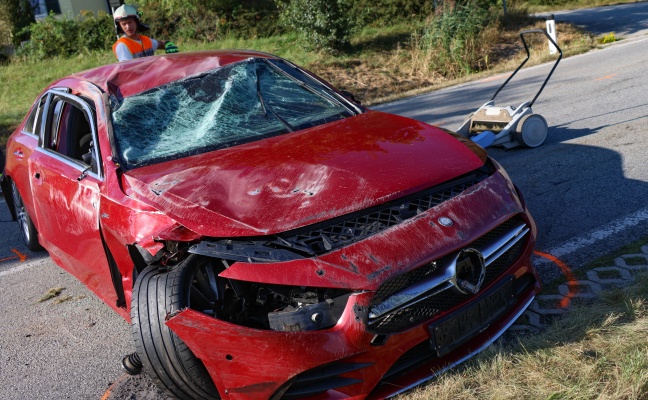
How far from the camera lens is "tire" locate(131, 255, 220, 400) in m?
3.17

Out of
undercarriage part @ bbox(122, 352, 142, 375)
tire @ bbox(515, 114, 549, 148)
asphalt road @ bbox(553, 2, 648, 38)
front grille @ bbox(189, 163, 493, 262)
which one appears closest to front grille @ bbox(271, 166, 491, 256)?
front grille @ bbox(189, 163, 493, 262)

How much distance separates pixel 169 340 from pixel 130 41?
548cm

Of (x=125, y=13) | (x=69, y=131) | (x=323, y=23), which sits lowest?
(x=323, y=23)

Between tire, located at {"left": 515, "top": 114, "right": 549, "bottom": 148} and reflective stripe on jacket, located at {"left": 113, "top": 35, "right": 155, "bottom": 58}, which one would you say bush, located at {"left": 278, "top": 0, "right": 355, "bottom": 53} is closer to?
reflective stripe on jacket, located at {"left": 113, "top": 35, "right": 155, "bottom": 58}

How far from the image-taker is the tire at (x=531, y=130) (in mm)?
7296

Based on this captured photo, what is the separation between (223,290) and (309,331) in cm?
48

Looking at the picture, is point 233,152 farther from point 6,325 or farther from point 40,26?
point 40,26

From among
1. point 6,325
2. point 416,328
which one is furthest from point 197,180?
point 6,325

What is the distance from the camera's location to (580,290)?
4133 millimetres

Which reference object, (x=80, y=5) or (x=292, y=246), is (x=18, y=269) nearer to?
(x=292, y=246)

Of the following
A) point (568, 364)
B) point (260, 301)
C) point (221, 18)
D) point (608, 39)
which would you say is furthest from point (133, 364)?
point (221, 18)

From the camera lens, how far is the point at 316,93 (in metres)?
5.02

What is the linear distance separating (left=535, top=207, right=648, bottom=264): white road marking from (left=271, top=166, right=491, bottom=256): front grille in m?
1.45

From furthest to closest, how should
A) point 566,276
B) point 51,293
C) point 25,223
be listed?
1. point 25,223
2. point 51,293
3. point 566,276
